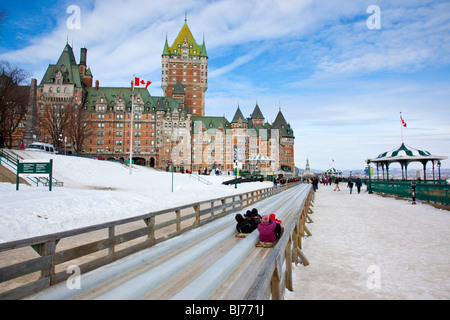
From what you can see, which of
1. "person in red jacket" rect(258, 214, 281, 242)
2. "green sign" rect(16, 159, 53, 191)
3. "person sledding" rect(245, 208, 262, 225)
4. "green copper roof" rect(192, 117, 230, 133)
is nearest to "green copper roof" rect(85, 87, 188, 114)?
"green copper roof" rect(192, 117, 230, 133)

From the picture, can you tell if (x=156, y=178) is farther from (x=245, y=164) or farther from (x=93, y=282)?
(x=245, y=164)

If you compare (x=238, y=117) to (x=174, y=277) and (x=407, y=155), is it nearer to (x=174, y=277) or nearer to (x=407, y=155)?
(x=407, y=155)

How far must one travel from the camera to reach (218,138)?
333ft

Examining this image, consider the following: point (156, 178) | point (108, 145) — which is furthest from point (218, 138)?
point (156, 178)

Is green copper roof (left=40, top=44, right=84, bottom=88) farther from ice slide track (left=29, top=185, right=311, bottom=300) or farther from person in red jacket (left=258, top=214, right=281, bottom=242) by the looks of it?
ice slide track (left=29, top=185, right=311, bottom=300)

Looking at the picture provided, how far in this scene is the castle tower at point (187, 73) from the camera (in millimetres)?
110688

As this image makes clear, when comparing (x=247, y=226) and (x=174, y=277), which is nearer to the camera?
(x=174, y=277)

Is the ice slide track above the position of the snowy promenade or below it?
above

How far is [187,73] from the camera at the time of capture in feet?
367

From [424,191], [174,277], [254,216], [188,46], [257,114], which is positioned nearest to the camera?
[174,277]

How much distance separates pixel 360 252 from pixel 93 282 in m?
6.68

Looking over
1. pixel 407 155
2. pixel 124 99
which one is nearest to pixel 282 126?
pixel 124 99

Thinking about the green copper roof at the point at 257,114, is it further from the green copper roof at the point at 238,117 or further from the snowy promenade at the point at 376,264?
the snowy promenade at the point at 376,264

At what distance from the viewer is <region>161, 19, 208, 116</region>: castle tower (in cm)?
11069
